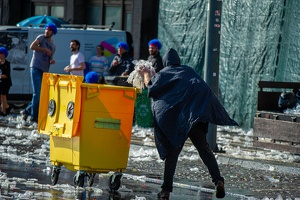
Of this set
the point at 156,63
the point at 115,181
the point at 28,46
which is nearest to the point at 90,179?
the point at 115,181

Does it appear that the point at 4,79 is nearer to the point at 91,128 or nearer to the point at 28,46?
the point at 28,46

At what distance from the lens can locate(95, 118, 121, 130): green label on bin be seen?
426 inches

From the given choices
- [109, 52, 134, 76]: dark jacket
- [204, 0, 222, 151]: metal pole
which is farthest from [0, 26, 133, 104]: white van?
[204, 0, 222, 151]: metal pole

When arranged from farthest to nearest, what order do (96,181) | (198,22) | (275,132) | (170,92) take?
1. (198,22)
2. (275,132)
3. (96,181)
4. (170,92)

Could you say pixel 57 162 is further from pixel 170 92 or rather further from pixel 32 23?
pixel 32 23

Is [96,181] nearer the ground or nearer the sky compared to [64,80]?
nearer the ground

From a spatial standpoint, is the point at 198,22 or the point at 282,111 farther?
the point at 198,22

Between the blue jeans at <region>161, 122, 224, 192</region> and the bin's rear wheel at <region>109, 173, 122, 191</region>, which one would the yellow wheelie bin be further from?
the blue jeans at <region>161, 122, 224, 192</region>

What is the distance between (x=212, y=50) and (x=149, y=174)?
11.1 ft

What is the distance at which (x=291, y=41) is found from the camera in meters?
19.8

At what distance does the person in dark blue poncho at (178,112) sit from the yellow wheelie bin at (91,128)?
0.47 meters

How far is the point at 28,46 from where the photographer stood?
23.5 m

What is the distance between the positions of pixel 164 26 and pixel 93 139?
13.3 metres

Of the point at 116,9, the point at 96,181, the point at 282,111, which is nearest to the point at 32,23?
the point at 116,9
